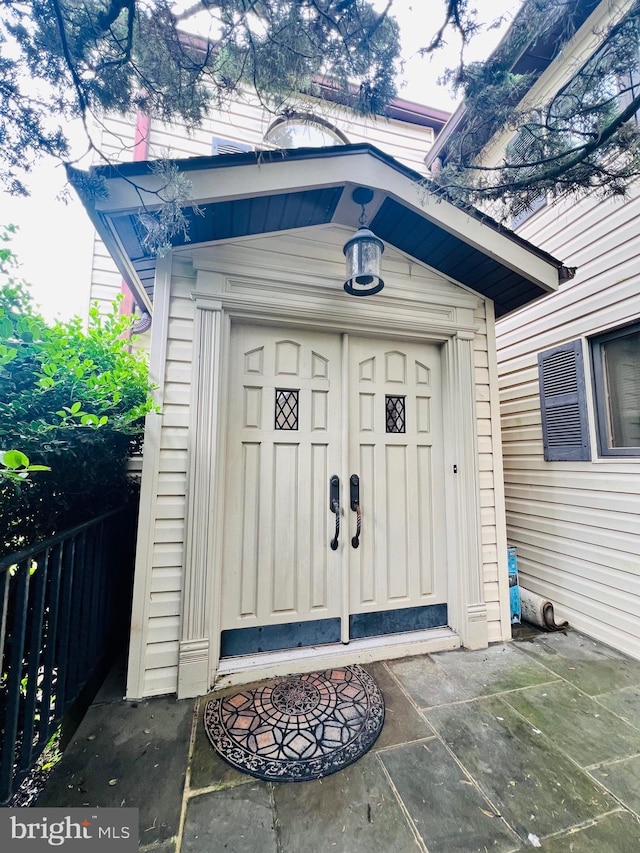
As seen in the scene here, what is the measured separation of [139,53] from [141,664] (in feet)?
9.65

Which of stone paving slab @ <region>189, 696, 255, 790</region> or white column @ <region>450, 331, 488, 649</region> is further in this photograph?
white column @ <region>450, 331, 488, 649</region>

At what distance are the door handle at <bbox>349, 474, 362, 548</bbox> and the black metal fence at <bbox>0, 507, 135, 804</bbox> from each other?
1.49m

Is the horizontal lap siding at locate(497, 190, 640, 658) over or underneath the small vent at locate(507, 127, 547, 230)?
underneath

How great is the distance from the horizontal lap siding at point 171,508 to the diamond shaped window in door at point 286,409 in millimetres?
569

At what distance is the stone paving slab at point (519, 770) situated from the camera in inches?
51.2

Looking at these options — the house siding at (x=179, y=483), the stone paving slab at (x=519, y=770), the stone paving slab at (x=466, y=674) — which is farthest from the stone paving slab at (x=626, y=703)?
the house siding at (x=179, y=483)

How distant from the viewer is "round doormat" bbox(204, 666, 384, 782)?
1498mm

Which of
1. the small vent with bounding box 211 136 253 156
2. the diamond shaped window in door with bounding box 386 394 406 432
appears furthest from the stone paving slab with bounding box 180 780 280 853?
the small vent with bounding box 211 136 253 156

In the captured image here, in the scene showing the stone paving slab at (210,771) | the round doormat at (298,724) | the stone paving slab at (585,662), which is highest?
the round doormat at (298,724)

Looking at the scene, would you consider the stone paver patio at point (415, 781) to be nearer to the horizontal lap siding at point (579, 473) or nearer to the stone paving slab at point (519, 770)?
the stone paving slab at point (519, 770)

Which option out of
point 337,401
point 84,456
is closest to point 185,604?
point 84,456

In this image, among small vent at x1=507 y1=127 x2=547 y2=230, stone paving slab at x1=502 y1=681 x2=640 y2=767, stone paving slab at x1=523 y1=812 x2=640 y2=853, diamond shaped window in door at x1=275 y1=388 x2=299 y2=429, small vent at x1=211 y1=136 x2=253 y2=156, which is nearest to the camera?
stone paving slab at x1=523 y1=812 x2=640 y2=853

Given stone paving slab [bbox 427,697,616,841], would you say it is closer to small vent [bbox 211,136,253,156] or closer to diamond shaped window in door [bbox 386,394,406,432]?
diamond shaped window in door [bbox 386,394,406,432]

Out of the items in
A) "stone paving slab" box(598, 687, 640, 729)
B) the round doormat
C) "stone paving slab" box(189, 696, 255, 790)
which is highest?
the round doormat
